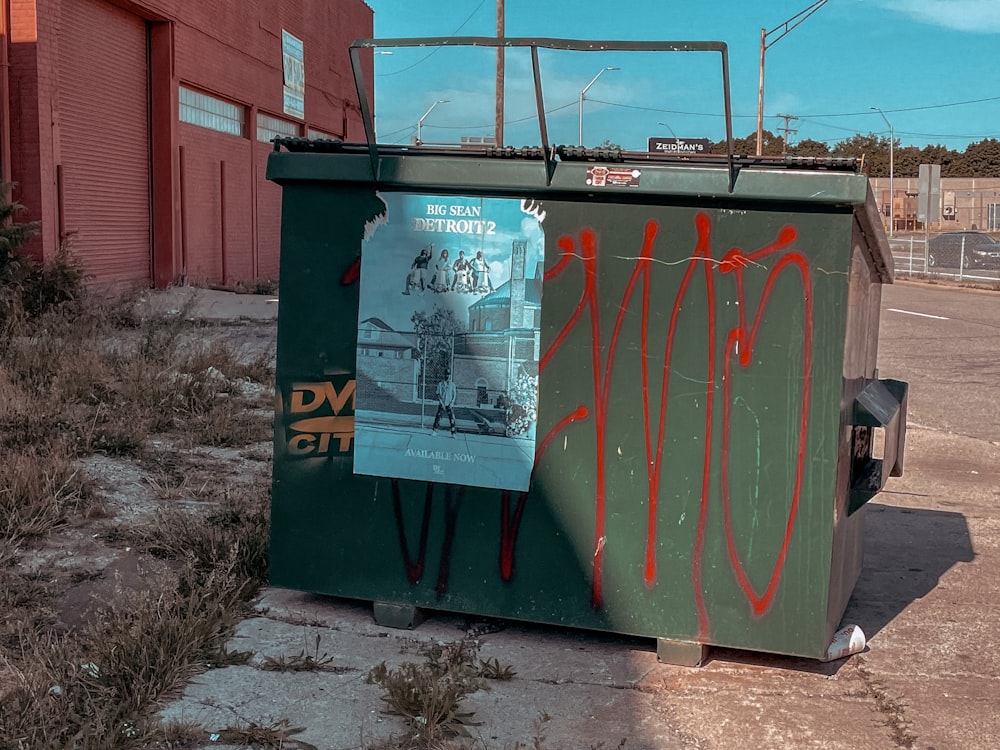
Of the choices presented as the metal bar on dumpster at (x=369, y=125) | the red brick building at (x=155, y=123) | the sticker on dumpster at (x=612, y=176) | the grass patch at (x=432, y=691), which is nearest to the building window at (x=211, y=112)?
the red brick building at (x=155, y=123)

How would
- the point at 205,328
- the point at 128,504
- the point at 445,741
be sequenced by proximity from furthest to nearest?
1. the point at 205,328
2. the point at 128,504
3. the point at 445,741

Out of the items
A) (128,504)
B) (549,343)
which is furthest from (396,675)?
(128,504)

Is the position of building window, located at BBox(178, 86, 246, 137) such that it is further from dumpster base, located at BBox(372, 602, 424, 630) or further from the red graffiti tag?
the red graffiti tag

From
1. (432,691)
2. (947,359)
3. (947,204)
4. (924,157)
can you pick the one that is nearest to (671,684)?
(432,691)

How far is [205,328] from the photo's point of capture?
13812 mm

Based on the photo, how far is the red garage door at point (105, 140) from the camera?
53.2ft

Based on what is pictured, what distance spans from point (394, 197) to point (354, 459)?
3.13ft

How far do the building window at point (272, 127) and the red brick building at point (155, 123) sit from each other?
7 centimetres

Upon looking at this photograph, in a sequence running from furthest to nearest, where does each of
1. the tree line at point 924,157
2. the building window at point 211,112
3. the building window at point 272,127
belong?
the tree line at point 924,157, the building window at point 272,127, the building window at point 211,112

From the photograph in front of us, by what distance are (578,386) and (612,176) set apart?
720mm

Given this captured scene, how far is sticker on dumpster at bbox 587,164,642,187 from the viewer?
3.57 meters

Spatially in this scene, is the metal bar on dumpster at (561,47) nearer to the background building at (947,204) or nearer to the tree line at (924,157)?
the background building at (947,204)

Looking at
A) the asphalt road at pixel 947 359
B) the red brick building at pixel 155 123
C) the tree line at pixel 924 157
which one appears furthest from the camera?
the tree line at pixel 924 157

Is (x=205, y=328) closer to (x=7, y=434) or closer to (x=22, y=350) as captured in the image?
(x=22, y=350)
